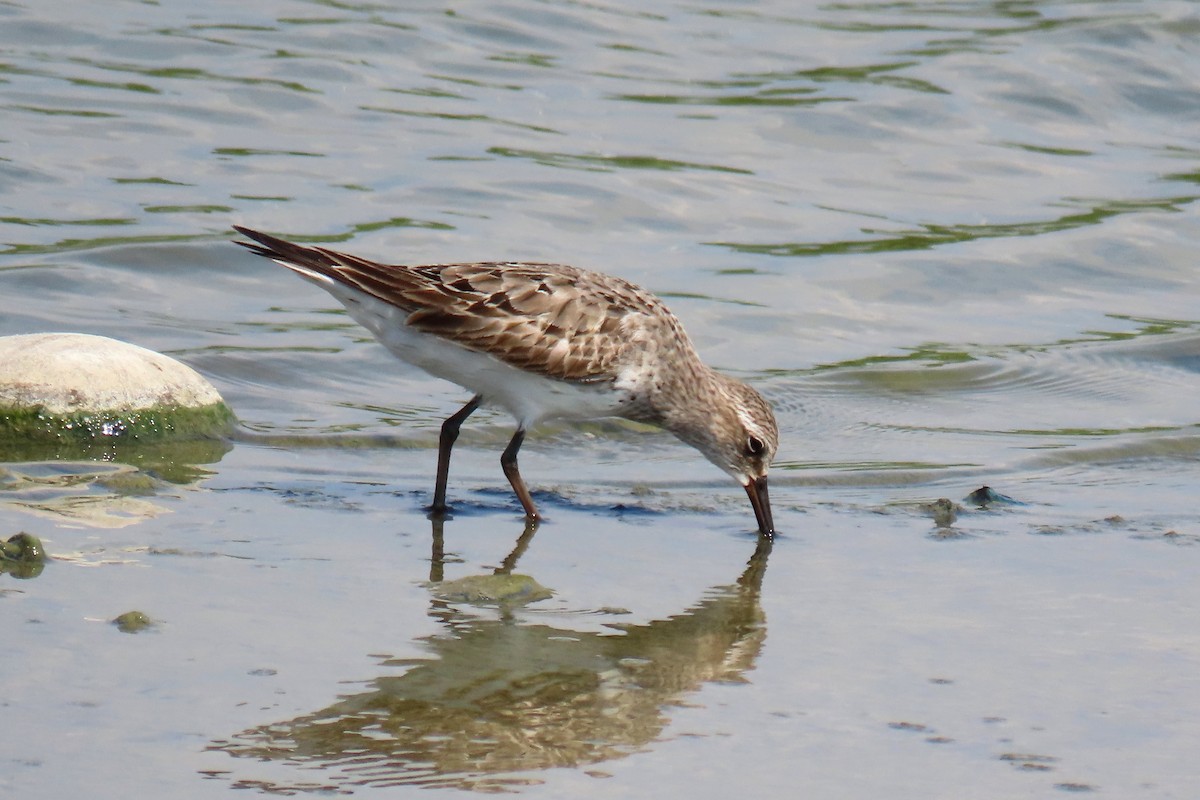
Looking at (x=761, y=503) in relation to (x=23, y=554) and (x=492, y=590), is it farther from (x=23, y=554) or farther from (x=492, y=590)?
(x=23, y=554)

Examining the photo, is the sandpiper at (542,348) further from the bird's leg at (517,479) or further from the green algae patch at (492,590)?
the green algae patch at (492,590)

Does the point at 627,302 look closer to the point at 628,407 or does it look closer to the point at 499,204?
the point at 628,407

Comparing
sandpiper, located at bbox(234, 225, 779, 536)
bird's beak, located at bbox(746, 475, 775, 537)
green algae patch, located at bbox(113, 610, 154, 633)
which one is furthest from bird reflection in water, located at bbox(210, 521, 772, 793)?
sandpiper, located at bbox(234, 225, 779, 536)

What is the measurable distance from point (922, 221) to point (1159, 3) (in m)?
7.18

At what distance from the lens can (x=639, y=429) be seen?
30.8ft

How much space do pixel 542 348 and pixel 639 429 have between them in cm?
199

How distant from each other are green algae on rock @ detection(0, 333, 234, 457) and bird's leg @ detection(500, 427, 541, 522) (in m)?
1.66

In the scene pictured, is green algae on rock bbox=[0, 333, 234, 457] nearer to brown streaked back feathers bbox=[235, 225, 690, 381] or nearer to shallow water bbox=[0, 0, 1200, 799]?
shallow water bbox=[0, 0, 1200, 799]

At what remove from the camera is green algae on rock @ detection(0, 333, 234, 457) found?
7.81 m

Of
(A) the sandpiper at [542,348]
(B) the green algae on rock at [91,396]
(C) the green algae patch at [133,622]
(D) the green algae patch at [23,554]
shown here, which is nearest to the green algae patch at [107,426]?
(B) the green algae on rock at [91,396]

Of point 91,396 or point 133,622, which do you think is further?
point 91,396

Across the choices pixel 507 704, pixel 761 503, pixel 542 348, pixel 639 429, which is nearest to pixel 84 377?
pixel 542 348

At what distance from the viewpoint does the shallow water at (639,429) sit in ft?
15.5

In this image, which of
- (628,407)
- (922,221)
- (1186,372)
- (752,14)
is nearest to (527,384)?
(628,407)
